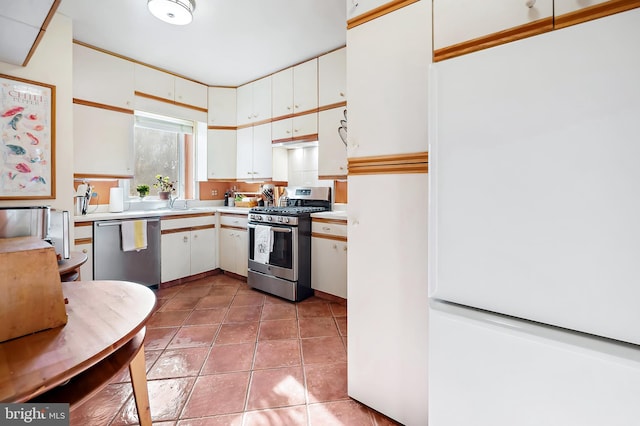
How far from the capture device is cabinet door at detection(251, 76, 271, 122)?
142 inches

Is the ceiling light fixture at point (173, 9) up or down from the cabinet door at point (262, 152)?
up

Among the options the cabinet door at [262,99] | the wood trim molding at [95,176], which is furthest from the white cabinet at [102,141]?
the cabinet door at [262,99]

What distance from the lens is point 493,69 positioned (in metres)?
0.76

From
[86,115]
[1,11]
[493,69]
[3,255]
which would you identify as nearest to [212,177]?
[86,115]

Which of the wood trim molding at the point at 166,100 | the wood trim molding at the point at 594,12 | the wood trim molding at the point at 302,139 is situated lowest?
the wood trim molding at the point at 594,12

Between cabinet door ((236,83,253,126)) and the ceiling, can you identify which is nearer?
the ceiling

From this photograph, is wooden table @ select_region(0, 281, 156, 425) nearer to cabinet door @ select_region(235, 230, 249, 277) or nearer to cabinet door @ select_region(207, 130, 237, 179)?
cabinet door @ select_region(235, 230, 249, 277)

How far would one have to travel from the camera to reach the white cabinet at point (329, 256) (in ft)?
9.37

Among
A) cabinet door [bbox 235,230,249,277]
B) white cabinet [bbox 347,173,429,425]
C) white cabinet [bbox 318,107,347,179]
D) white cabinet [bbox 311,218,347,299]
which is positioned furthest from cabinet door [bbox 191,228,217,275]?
white cabinet [bbox 347,173,429,425]

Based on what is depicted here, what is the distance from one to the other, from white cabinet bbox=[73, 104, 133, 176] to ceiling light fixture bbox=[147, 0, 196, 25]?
4.25 feet

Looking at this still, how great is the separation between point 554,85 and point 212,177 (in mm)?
3882

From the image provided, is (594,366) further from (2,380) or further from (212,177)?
(212,177)

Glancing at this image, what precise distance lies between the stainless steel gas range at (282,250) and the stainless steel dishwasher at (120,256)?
1.05 meters

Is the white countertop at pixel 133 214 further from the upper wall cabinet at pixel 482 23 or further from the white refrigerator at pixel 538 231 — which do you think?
the white refrigerator at pixel 538 231
